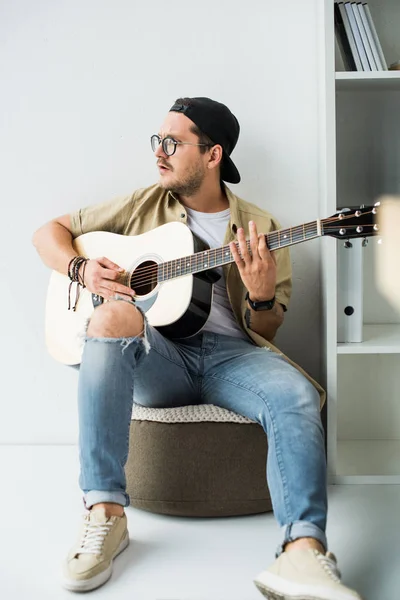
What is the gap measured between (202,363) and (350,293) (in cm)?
52

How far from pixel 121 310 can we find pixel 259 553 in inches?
24.9

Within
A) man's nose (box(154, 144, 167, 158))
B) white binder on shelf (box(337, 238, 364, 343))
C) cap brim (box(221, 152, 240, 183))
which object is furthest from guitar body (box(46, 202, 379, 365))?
white binder on shelf (box(337, 238, 364, 343))

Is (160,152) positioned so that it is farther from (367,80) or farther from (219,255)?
(367,80)

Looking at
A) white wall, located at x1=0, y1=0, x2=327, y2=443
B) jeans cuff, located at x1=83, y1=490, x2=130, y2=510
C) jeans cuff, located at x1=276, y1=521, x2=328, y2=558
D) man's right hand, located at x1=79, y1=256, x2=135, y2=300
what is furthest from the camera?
white wall, located at x1=0, y1=0, x2=327, y2=443

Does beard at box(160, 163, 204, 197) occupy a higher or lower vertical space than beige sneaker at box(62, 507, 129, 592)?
higher

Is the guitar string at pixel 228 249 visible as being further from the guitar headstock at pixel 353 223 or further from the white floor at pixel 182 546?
the white floor at pixel 182 546

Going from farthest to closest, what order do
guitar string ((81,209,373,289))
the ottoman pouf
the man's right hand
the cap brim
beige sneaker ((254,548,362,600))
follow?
1. the cap brim
2. the man's right hand
3. the ottoman pouf
4. guitar string ((81,209,373,289))
5. beige sneaker ((254,548,362,600))

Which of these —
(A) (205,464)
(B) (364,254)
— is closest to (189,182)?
(B) (364,254)

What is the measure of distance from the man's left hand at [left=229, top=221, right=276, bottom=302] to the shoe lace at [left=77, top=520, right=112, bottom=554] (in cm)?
66

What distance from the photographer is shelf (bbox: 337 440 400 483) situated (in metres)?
2.07

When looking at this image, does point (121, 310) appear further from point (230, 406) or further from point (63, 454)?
point (63, 454)

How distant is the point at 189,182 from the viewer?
2.04 meters

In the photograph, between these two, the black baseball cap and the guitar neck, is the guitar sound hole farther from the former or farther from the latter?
the black baseball cap

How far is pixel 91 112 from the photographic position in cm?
236
